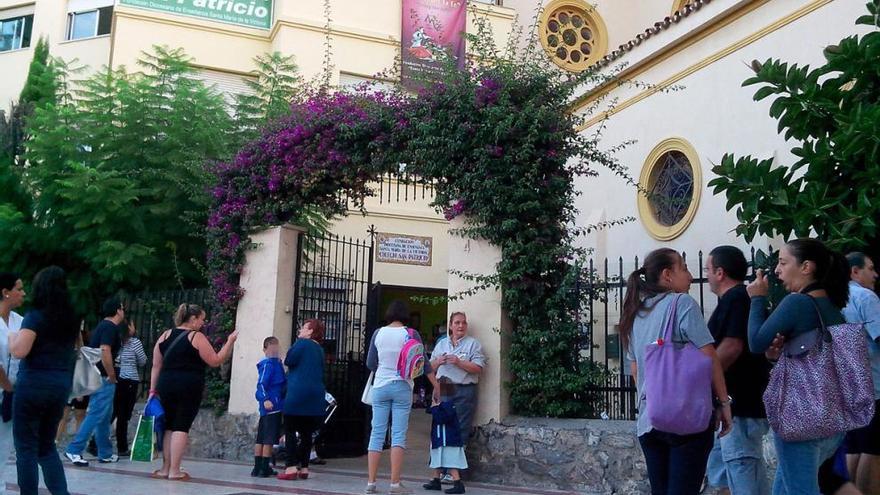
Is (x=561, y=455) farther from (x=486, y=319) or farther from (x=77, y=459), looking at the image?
(x=77, y=459)

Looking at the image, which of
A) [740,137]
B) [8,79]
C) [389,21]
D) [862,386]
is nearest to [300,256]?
[740,137]

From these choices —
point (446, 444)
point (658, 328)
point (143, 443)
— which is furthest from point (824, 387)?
point (143, 443)

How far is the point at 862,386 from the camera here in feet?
13.7

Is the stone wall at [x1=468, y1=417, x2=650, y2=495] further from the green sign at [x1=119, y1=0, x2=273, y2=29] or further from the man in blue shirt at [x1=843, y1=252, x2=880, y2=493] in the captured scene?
the green sign at [x1=119, y1=0, x2=273, y2=29]

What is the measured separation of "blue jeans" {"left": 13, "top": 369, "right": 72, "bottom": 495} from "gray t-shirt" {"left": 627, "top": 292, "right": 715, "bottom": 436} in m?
3.74

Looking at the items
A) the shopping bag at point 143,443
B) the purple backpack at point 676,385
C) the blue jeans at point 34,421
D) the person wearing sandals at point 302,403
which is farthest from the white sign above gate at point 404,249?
the purple backpack at point 676,385

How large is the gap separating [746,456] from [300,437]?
5216 millimetres

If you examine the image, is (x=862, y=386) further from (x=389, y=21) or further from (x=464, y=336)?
(x=389, y=21)

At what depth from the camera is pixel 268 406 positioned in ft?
29.2

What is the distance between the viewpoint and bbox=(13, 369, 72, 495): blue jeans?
5465 millimetres

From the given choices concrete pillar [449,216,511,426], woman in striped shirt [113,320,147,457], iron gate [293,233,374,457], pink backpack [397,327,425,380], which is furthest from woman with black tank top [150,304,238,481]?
woman in striped shirt [113,320,147,457]

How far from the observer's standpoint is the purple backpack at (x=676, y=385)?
4113mm

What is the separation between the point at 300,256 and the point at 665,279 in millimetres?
6873

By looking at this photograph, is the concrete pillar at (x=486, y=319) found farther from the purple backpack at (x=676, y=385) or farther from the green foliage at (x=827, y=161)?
the purple backpack at (x=676, y=385)
